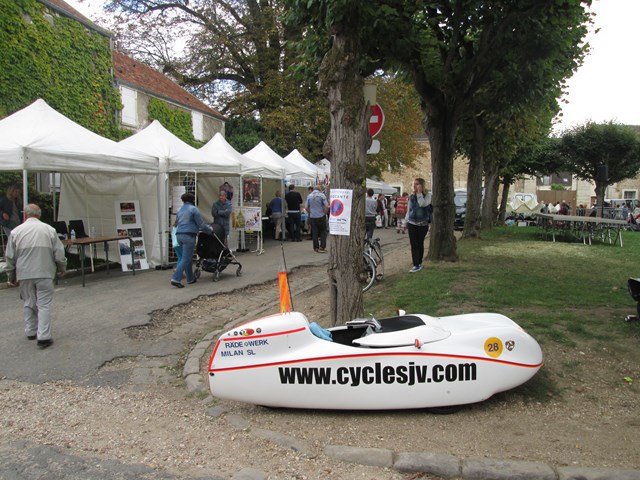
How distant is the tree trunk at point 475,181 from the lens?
16.4 metres

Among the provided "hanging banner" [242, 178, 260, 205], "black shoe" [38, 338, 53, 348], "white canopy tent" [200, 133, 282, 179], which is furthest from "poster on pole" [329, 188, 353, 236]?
"hanging banner" [242, 178, 260, 205]

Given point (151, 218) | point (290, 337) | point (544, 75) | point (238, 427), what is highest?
point (544, 75)

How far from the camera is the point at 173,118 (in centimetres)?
2127

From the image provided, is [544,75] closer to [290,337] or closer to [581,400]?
[581,400]

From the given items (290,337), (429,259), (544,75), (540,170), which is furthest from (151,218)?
(540,170)

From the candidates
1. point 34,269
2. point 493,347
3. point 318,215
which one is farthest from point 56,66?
point 493,347

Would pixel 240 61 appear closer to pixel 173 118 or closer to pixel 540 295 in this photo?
pixel 173 118

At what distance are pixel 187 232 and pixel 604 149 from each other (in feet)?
105

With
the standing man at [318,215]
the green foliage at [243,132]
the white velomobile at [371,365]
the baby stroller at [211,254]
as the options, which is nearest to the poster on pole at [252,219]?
the standing man at [318,215]

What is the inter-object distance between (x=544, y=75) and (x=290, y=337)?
9892 millimetres

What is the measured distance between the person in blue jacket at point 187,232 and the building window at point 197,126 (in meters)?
14.5

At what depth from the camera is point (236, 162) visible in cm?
1291

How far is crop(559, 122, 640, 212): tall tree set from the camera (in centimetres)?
3209

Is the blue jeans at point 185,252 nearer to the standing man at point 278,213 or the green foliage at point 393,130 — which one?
the standing man at point 278,213
